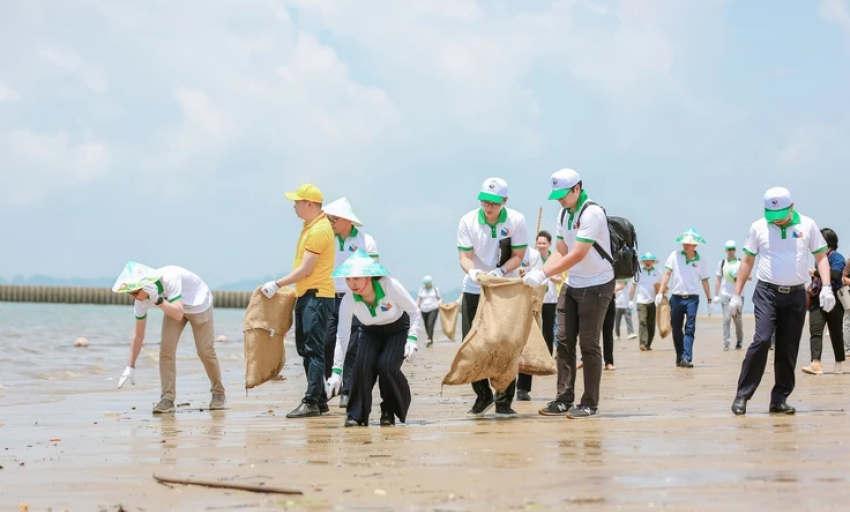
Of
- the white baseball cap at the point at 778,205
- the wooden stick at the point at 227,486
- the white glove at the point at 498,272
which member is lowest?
the wooden stick at the point at 227,486

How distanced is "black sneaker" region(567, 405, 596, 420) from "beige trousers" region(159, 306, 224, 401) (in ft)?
10.2

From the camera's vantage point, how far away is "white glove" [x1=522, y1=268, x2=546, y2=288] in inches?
306

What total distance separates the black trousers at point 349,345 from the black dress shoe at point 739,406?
116 inches

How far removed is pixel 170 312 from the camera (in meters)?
9.23

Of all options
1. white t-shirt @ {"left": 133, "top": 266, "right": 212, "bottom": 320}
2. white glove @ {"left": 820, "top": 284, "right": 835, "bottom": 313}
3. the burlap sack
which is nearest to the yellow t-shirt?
white t-shirt @ {"left": 133, "top": 266, "right": 212, "bottom": 320}

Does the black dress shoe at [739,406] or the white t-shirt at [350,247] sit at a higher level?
the white t-shirt at [350,247]

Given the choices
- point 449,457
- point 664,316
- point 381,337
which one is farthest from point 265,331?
point 664,316

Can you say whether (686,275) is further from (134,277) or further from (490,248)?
(134,277)

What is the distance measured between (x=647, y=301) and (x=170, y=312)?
34.6 ft

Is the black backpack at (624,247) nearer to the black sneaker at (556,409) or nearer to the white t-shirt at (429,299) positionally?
the black sneaker at (556,409)

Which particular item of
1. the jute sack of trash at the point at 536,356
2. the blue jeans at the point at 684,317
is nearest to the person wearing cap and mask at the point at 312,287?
the jute sack of trash at the point at 536,356

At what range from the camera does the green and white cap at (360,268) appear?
760cm

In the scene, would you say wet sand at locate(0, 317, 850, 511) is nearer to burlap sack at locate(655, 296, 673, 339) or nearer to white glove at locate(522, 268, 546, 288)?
white glove at locate(522, 268, 546, 288)

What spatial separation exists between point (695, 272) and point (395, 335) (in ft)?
25.3
